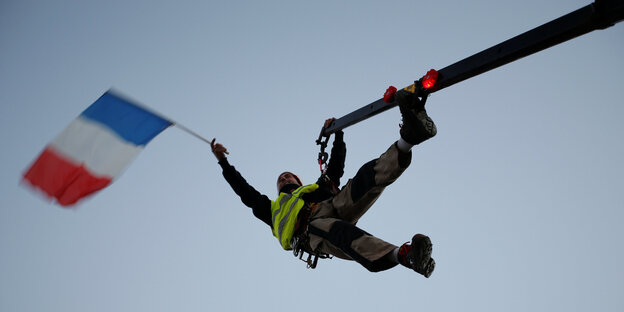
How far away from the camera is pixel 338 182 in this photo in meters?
5.28

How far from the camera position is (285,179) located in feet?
18.5

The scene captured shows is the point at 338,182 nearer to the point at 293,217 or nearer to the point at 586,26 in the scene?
the point at 293,217

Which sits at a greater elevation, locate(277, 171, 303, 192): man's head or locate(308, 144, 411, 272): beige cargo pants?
locate(277, 171, 303, 192): man's head

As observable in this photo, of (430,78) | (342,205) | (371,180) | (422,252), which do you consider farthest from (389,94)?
(422,252)

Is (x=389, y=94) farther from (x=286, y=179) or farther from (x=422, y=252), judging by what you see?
(x=286, y=179)

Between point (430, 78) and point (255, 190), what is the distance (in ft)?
8.45

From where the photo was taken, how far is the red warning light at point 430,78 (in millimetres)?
3375

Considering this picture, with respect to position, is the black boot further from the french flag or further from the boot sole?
the french flag

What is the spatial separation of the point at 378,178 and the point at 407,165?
29 centimetres

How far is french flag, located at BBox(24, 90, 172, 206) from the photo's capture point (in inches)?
185

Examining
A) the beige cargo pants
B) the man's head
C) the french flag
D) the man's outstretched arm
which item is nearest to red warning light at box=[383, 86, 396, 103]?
the beige cargo pants

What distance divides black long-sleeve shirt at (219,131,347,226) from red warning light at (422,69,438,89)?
6.29 feet

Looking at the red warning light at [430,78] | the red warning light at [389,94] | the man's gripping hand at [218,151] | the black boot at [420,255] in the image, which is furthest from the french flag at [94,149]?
the black boot at [420,255]

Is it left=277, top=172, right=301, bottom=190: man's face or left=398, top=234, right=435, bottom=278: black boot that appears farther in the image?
left=277, top=172, right=301, bottom=190: man's face
